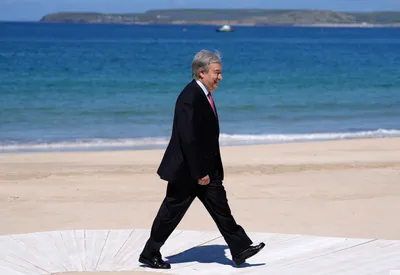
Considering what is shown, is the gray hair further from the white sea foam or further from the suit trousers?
the white sea foam

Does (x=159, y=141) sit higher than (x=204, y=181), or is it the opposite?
(x=204, y=181)

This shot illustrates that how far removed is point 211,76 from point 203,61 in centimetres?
11

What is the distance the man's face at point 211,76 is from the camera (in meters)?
5.76

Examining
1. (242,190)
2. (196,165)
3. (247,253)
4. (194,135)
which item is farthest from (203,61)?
(242,190)

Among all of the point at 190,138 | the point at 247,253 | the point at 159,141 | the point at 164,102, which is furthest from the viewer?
the point at 164,102

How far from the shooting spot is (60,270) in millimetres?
6023

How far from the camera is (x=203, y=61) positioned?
5.77 meters

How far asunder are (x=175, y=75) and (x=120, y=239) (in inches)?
1532

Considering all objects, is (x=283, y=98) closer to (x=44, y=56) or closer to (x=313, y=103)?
(x=313, y=103)

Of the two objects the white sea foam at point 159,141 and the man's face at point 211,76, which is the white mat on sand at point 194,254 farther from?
the white sea foam at point 159,141

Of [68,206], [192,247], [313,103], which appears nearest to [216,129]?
[192,247]

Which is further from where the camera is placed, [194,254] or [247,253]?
[194,254]

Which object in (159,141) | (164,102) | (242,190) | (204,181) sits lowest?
(164,102)

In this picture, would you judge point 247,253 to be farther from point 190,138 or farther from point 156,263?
point 190,138
